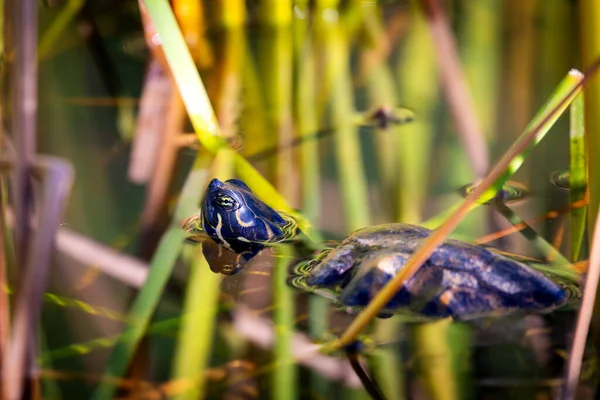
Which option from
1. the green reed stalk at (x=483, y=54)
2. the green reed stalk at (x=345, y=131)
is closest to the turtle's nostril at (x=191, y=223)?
the green reed stalk at (x=345, y=131)

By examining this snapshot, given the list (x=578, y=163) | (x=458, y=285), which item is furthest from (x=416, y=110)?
(x=458, y=285)

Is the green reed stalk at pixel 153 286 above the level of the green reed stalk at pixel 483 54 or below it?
below

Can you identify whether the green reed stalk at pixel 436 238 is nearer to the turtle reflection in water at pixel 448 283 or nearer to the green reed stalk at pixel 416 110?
the turtle reflection in water at pixel 448 283

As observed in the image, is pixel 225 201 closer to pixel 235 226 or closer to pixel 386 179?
pixel 235 226

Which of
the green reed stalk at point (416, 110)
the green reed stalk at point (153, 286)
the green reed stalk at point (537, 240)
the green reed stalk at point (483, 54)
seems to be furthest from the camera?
the green reed stalk at point (483, 54)

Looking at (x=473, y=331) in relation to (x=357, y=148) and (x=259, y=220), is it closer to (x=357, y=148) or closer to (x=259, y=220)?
(x=259, y=220)

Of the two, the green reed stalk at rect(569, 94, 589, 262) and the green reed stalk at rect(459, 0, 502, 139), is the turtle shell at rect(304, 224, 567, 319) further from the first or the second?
the green reed stalk at rect(459, 0, 502, 139)

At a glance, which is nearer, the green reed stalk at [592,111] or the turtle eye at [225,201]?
the green reed stalk at [592,111]
